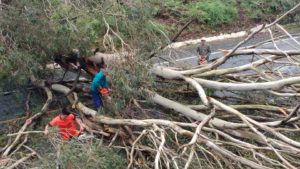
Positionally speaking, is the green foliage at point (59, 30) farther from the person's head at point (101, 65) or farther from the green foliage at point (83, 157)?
the green foliage at point (83, 157)

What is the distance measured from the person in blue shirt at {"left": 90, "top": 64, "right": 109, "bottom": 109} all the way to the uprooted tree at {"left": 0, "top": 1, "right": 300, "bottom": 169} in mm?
198

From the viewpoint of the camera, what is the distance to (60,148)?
7.45 m

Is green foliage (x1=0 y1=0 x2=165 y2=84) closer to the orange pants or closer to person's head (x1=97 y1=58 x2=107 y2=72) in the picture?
person's head (x1=97 y1=58 x2=107 y2=72)

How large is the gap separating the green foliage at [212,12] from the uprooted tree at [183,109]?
33.2ft

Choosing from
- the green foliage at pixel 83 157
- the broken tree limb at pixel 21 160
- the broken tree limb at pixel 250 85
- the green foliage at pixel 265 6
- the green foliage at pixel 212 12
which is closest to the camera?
the green foliage at pixel 83 157

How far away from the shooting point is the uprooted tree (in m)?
7.88

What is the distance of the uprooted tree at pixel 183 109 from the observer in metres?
7.88

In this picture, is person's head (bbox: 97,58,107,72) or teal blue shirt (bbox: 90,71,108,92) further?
person's head (bbox: 97,58,107,72)

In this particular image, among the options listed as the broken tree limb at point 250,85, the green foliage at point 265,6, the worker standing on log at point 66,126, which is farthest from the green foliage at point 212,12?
the worker standing on log at point 66,126

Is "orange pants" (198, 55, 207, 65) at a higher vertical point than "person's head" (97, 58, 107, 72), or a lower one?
lower

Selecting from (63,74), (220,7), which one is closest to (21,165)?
(63,74)

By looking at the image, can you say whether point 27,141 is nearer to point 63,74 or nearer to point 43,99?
point 43,99

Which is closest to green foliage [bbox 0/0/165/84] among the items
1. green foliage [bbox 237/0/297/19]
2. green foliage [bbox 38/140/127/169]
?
green foliage [bbox 38/140/127/169]

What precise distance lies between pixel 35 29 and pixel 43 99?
6.02ft
